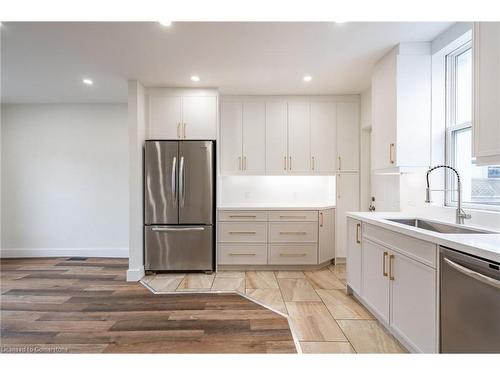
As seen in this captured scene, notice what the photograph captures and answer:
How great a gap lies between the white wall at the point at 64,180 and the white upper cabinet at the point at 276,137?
249 cm

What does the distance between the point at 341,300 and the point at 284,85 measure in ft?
9.31

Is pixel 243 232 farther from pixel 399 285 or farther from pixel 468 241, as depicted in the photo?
pixel 468 241

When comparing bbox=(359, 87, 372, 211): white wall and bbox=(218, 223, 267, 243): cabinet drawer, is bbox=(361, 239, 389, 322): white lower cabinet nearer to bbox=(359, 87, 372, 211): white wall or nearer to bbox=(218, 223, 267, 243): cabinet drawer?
bbox=(218, 223, 267, 243): cabinet drawer

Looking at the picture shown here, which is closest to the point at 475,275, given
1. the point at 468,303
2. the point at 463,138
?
the point at 468,303

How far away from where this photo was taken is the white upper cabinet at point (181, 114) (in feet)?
12.4

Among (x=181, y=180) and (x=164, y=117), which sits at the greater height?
(x=164, y=117)

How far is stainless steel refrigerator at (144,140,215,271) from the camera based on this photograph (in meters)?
3.61

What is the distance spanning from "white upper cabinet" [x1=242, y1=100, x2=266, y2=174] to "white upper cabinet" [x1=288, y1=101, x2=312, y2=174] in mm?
423

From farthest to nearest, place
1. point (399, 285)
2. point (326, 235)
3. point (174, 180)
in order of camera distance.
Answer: point (326, 235) → point (174, 180) → point (399, 285)

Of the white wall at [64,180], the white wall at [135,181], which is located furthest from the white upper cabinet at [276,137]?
the white wall at [64,180]

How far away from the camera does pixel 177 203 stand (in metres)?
3.63

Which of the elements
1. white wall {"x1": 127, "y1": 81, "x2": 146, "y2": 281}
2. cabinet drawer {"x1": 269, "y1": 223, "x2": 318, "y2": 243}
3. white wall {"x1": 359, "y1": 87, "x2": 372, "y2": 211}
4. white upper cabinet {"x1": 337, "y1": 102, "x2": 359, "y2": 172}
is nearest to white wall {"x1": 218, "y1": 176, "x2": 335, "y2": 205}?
white upper cabinet {"x1": 337, "y1": 102, "x2": 359, "y2": 172}

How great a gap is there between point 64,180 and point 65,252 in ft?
4.11

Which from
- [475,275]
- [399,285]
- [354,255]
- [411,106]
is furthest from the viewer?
[354,255]
